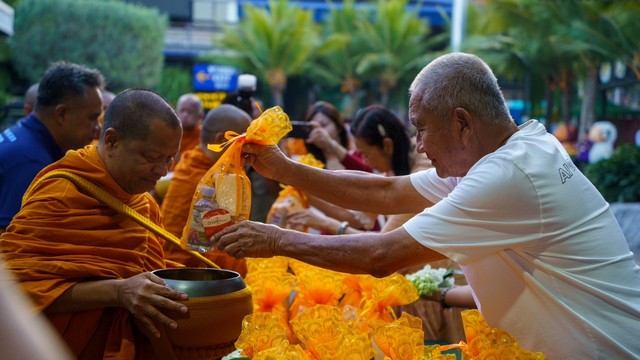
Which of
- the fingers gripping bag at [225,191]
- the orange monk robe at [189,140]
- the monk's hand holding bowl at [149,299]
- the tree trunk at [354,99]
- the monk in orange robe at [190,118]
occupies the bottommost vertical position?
the tree trunk at [354,99]

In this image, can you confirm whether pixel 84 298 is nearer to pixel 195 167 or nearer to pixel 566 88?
pixel 195 167

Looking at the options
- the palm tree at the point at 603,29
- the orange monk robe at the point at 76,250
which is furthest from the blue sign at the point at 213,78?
the orange monk robe at the point at 76,250

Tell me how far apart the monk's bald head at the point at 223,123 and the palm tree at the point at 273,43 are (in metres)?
38.4

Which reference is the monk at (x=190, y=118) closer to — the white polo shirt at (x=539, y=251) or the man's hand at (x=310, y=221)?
the man's hand at (x=310, y=221)

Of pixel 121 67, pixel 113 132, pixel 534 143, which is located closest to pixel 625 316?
pixel 534 143

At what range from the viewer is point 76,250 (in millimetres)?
2930

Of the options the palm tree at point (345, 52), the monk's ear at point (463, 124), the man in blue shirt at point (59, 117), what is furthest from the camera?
the palm tree at point (345, 52)

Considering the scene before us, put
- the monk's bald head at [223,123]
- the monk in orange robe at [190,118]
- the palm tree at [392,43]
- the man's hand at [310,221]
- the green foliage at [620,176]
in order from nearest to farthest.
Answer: the monk's bald head at [223,123] < the man's hand at [310,221] < the monk in orange robe at [190,118] < the green foliage at [620,176] < the palm tree at [392,43]

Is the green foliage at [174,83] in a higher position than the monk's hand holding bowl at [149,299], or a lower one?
lower

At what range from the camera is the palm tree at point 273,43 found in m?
42.7

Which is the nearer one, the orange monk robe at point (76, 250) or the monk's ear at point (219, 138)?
the orange monk robe at point (76, 250)

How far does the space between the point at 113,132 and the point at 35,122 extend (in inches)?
66.8

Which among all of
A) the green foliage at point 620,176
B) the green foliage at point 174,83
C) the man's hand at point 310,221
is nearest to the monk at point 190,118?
the man's hand at point 310,221

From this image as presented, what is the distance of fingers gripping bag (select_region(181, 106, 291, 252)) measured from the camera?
9.71 feet
